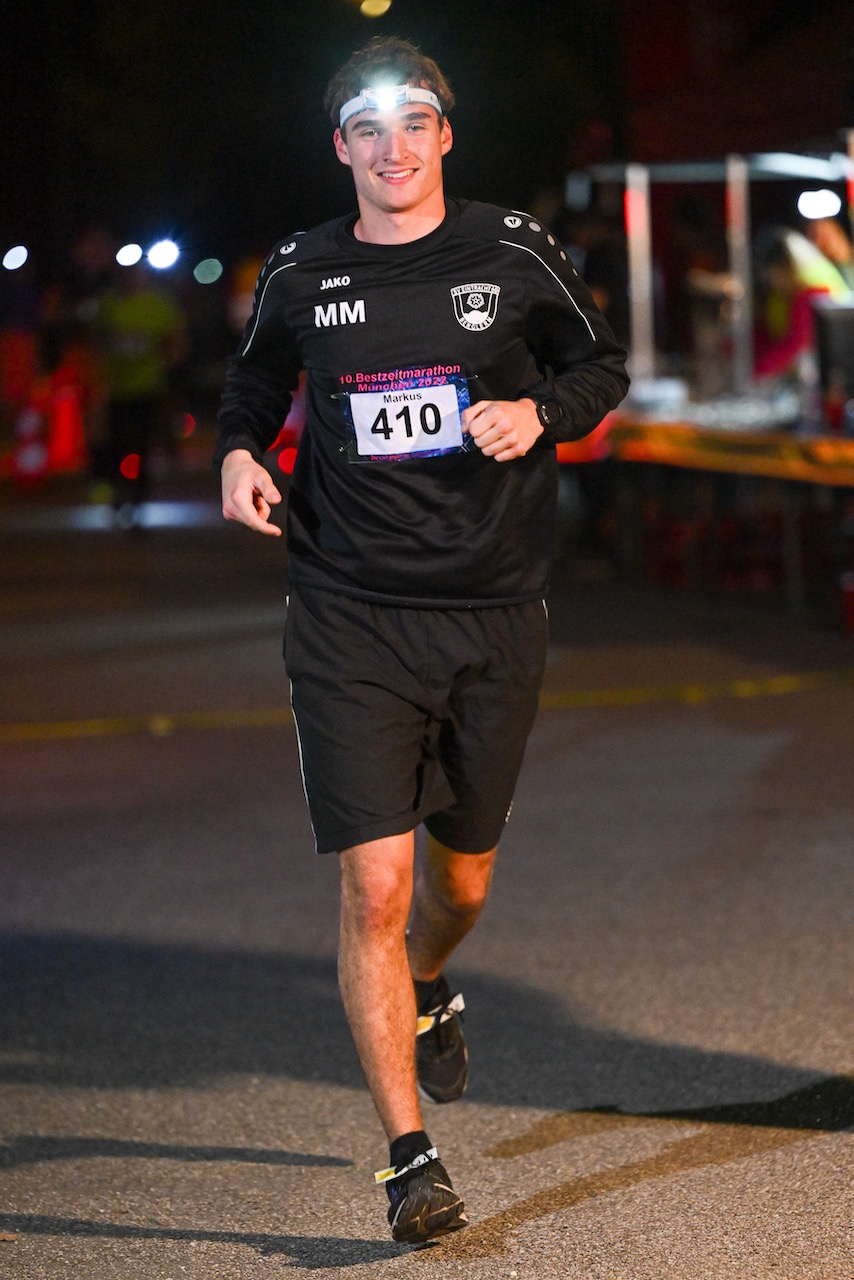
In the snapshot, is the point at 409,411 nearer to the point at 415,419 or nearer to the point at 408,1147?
the point at 415,419

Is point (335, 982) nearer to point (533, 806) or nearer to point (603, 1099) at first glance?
point (603, 1099)

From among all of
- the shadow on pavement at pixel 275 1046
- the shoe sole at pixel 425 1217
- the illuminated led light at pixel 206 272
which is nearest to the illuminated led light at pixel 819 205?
the shadow on pavement at pixel 275 1046

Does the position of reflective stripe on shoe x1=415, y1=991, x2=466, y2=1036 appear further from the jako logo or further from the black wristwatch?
the jako logo

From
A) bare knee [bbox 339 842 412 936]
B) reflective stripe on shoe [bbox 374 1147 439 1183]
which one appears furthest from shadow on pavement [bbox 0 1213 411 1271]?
bare knee [bbox 339 842 412 936]

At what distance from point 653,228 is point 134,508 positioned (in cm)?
1077

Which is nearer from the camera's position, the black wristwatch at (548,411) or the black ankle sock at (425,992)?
the black wristwatch at (548,411)

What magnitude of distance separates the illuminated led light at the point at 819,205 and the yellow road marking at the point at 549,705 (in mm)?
5309

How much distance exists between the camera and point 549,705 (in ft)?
33.2

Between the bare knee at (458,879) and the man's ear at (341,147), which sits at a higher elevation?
the man's ear at (341,147)

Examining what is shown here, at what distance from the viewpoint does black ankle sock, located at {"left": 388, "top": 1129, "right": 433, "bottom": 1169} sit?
3.88 metres

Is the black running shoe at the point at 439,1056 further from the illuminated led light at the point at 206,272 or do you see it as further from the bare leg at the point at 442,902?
the illuminated led light at the point at 206,272

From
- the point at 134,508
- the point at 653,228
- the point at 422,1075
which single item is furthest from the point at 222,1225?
the point at 653,228

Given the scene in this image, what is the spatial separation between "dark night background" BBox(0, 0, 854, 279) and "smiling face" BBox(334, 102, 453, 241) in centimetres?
727

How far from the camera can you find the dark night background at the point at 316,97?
1454cm
